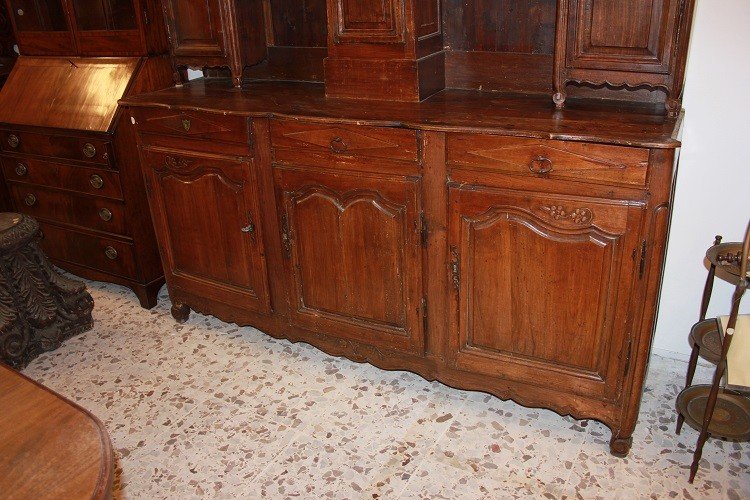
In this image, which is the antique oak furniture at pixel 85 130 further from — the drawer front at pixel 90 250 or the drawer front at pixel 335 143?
the drawer front at pixel 335 143

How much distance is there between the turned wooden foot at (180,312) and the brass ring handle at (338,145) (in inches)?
49.0

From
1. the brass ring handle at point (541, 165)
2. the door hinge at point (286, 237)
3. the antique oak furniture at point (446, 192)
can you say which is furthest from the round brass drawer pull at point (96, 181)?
the brass ring handle at point (541, 165)

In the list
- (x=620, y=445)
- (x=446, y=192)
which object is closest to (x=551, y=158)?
(x=446, y=192)

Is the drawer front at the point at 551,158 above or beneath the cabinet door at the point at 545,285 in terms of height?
above

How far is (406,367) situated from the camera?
229cm

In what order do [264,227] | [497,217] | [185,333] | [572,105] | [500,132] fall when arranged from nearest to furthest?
[500,132] < [497,217] < [572,105] < [264,227] < [185,333]

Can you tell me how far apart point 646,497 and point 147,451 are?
1587mm

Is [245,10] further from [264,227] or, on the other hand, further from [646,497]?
[646,497]

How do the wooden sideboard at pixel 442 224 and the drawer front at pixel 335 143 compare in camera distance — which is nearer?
the wooden sideboard at pixel 442 224

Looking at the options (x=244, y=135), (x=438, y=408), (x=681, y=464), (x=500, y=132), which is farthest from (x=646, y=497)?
(x=244, y=135)

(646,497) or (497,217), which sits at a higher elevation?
(497,217)

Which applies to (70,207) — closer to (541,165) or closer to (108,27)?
(108,27)

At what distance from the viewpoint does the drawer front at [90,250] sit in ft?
9.73

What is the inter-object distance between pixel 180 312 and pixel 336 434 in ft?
3.62
